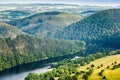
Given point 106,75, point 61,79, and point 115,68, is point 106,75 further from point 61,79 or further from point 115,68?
point 61,79

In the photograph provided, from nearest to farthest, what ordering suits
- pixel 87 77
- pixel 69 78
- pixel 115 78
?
pixel 115 78 < pixel 87 77 < pixel 69 78

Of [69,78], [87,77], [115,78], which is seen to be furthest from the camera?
[69,78]

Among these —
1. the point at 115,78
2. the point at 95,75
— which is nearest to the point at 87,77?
the point at 95,75

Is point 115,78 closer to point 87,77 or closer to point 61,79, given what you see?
point 87,77

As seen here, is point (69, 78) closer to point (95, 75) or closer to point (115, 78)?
point (95, 75)

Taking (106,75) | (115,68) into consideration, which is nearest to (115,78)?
(106,75)

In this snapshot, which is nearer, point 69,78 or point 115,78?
point 115,78

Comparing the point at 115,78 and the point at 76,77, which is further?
the point at 76,77

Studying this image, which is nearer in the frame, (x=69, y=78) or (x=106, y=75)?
(x=106, y=75)
